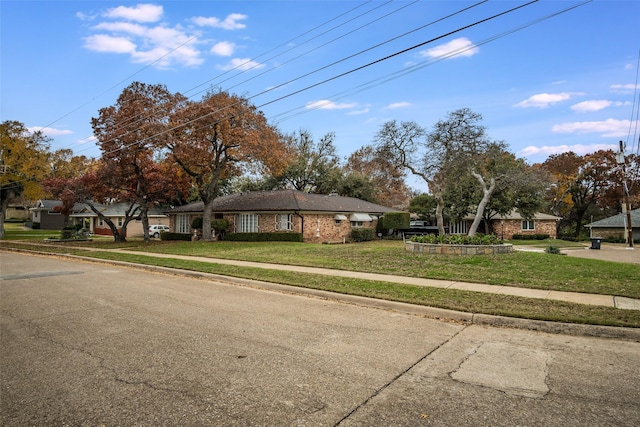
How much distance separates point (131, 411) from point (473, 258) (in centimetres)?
1346

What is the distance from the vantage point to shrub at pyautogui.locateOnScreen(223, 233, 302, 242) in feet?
96.8

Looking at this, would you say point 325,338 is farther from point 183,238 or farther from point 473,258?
point 183,238

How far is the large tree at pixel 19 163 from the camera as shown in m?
39.2

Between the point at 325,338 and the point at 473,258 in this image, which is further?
the point at 473,258

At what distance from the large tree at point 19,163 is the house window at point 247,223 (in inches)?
878

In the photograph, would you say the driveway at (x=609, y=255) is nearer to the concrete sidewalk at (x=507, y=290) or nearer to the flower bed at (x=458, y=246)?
the flower bed at (x=458, y=246)

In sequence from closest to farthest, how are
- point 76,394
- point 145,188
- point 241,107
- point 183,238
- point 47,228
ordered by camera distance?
point 76,394, point 241,107, point 145,188, point 183,238, point 47,228

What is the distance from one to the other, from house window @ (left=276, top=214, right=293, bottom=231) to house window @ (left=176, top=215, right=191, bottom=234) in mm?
10097

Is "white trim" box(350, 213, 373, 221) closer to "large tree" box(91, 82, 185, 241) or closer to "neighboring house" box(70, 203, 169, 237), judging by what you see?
"large tree" box(91, 82, 185, 241)

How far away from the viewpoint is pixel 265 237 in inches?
1185

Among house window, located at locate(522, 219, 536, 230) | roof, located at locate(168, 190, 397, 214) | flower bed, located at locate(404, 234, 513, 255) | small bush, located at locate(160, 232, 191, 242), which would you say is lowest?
small bush, located at locate(160, 232, 191, 242)

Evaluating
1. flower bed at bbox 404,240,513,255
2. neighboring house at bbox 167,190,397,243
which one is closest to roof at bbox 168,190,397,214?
neighboring house at bbox 167,190,397,243

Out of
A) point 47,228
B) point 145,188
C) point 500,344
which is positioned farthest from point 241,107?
point 47,228

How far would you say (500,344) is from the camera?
598 centimetres
